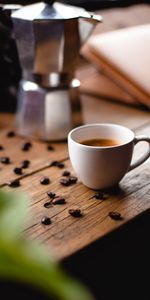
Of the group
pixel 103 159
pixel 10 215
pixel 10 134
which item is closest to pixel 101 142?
pixel 103 159

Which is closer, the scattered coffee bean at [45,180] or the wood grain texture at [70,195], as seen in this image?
the wood grain texture at [70,195]

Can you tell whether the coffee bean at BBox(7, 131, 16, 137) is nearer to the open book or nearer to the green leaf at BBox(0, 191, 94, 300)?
the open book

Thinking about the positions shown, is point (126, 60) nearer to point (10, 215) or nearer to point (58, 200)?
point (58, 200)

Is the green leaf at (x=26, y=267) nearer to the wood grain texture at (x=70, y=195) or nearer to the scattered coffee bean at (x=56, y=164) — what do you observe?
the wood grain texture at (x=70, y=195)

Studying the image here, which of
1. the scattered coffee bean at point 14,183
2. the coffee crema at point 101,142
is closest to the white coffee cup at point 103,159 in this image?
the coffee crema at point 101,142

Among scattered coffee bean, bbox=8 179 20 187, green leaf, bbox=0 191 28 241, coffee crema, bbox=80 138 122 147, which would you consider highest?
green leaf, bbox=0 191 28 241

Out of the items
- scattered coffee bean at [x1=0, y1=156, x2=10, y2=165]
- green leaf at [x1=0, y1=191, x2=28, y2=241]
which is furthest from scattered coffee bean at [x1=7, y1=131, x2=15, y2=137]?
green leaf at [x1=0, y1=191, x2=28, y2=241]
